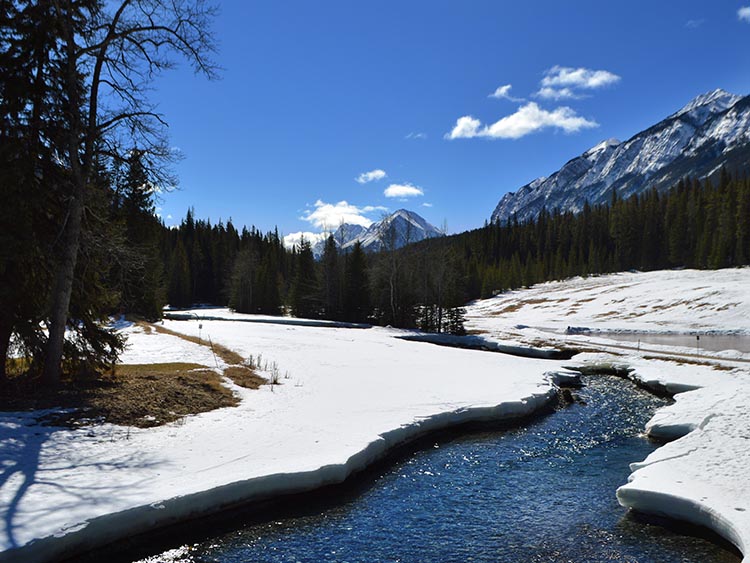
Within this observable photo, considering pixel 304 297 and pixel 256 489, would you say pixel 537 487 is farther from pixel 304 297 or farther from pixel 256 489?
pixel 304 297

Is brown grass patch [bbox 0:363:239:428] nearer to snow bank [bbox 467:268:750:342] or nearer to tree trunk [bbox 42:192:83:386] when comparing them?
tree trunk [bbox 42:192:83:386]

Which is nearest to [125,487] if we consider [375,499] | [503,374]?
[375,499]

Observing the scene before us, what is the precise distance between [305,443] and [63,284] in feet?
27.7

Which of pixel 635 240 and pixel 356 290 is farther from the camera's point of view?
pixel 635 240

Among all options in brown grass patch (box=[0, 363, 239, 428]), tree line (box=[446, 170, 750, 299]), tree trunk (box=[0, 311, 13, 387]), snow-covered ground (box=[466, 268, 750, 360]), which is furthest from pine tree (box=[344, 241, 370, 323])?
tree trunk (box=[0, 311, 13, 387])

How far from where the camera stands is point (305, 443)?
12188 millimetres

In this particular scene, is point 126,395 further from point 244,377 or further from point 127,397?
point 244,377

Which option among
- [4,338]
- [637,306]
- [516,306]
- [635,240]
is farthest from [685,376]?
[635,240]

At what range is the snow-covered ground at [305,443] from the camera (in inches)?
324

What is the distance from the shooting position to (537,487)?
11.4 metres

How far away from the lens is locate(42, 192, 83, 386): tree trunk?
13.1 meters

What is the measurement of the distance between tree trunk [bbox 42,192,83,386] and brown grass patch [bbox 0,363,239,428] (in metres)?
1.00

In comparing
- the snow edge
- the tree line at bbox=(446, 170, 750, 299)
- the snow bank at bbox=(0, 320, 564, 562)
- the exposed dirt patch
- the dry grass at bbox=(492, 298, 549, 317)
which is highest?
the tree line at bbox=(446, 170, 750, 299)

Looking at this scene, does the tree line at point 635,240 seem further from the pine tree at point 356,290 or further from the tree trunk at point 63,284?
the tree trunk at point 63,284
